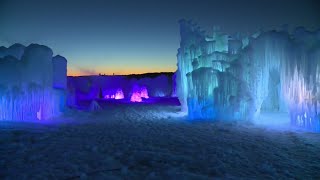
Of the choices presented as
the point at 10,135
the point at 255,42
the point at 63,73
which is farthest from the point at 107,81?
the point at 10,135

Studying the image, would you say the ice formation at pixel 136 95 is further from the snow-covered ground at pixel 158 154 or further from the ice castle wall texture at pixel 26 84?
the snow-covered ground at pixel 158 154

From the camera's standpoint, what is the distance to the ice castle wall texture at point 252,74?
999 cm

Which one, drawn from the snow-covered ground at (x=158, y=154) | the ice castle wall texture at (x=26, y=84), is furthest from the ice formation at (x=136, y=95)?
the snow-covered ground at (x=158, y=154)

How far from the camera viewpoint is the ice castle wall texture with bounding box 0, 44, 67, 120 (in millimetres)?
11539

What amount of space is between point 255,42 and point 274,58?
1.11m

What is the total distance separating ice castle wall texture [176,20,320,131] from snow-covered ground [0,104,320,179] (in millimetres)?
1863

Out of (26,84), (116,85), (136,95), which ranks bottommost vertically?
(136,95)

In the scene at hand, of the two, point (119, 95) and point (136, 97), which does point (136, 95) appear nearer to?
point (136, 97)

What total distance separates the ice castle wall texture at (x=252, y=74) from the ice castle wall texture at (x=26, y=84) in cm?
682

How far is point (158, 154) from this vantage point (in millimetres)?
6148

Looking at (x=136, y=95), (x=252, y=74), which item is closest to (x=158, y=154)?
(x=252, y=74)

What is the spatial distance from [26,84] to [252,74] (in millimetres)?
9859

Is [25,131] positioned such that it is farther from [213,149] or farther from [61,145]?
[213,149]

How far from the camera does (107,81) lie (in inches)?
1642
